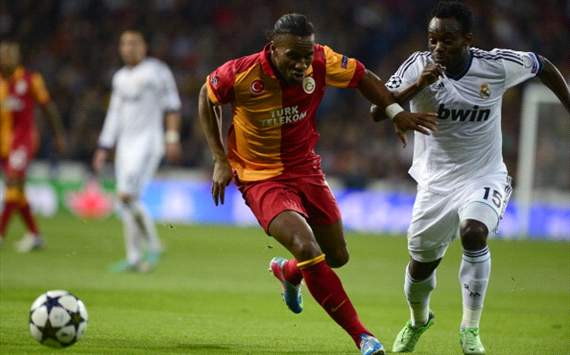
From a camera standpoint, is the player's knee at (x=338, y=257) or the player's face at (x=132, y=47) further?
the player's face at (x=132, y=47)

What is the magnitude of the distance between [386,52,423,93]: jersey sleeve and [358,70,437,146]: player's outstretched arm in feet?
0.43

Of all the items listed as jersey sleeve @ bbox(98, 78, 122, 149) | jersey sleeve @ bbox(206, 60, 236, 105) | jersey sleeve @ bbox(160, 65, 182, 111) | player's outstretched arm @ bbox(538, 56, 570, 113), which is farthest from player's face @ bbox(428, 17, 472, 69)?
jersey sleeve @ bbox(98, 78, 122, 149)

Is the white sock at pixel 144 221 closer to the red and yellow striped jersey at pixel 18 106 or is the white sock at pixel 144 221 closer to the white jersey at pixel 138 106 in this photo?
the white jersey at pixel 138 106

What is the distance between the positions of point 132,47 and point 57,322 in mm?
6694

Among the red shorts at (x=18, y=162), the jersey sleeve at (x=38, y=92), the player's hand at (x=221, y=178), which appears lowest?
the red shorts at (x=18, y=162)

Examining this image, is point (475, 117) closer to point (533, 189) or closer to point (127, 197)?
point (127, 197)

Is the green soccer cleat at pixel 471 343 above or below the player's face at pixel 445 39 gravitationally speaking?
A: below

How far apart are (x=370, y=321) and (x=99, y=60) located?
16599mm

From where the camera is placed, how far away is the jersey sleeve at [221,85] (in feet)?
23.6

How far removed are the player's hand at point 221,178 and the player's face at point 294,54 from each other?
74cm

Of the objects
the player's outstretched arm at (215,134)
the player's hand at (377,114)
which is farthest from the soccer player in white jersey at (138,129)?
the player's hand at (377,114)

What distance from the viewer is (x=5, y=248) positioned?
14.9 metres

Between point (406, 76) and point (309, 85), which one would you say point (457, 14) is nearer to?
point (406, 76)

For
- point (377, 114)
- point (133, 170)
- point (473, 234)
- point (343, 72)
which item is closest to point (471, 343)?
point (473, 234)
